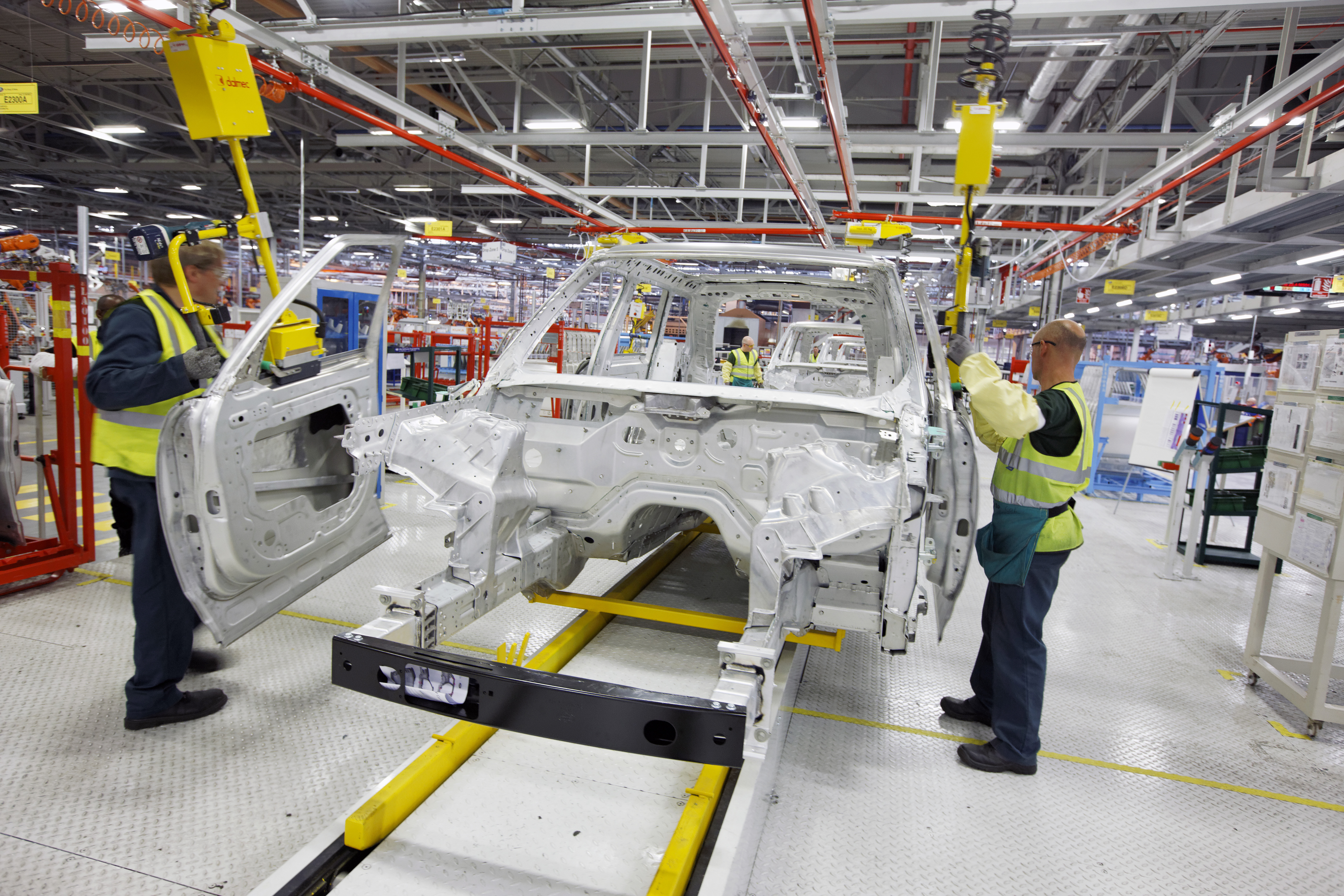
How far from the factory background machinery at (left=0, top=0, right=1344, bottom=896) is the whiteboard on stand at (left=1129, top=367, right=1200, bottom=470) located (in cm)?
4

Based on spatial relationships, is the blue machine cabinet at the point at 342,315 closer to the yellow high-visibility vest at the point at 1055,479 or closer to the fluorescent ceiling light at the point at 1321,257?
the yellow high-visibility vest at the point at 1055,479

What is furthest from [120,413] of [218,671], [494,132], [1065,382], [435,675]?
[494,132]

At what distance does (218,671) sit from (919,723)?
10.1 ft

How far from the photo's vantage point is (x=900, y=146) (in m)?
7.30

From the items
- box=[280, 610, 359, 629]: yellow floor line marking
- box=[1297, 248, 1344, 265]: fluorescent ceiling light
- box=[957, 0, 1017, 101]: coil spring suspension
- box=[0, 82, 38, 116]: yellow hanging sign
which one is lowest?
box=[280, 610, 359, 629]: yellow floor line marking

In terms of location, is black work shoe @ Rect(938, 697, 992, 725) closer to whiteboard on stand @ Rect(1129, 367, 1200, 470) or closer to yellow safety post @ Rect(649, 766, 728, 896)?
yellow safety post @ Rect(649, 766, 728, 896)

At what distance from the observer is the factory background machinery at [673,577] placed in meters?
2.20

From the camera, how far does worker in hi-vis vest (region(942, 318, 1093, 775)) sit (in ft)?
8.85

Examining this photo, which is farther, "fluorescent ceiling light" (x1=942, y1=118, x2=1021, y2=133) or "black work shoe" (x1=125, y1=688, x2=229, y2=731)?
"fluorescent ceiling light" (x1=942, y1=118, x2=1021, y2=133)

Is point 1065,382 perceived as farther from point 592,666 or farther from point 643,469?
point 592,666

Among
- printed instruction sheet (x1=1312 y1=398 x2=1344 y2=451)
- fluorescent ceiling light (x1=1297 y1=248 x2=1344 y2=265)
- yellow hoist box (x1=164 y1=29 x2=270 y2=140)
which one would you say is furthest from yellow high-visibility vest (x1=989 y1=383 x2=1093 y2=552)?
fluorescent ceiling light (x1=1297 y1=248 x2=1344 y2=265)

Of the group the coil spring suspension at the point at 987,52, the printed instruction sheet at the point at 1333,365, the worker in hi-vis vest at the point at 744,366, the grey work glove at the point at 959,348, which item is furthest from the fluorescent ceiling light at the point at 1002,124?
the grey work glove at the point at 959,348

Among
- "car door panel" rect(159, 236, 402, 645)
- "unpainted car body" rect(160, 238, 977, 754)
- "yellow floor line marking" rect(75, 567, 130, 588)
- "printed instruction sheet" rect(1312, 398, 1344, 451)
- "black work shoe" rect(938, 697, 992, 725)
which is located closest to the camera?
"unpainted car body" rect(160, 238, 977, 754)

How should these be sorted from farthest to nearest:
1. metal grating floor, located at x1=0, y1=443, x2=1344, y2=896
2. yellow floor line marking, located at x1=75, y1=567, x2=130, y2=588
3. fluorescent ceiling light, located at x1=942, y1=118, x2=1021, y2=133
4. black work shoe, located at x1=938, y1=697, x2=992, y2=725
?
1. fluorescent ceiling light, located at x1=942, y1=118, x2=1021, y2=133
2. yellow floor line marking, located at x1=75, y1=567, x2=130, y2=588
3. black work shoe, located at x1=938, y1=697, x2=992, y2=725
4. metal grating floor, located at x1=0, y1=443, x2=1344, y2=896
